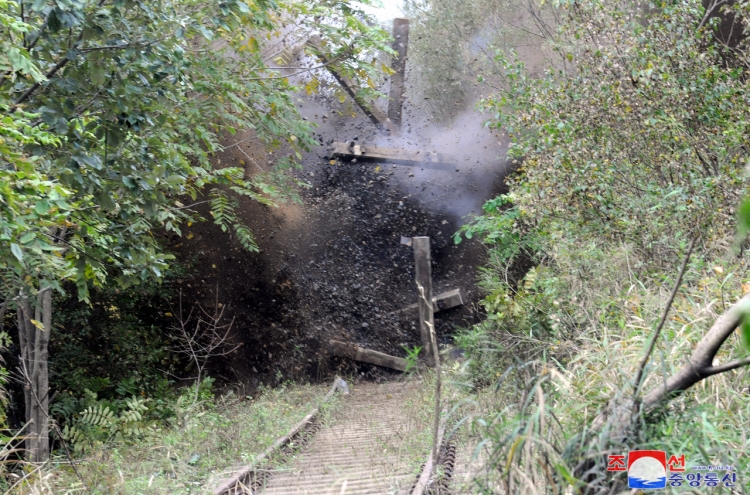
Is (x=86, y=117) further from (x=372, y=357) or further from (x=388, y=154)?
(x=388, y=154)

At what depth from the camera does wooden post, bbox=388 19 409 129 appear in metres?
13.5

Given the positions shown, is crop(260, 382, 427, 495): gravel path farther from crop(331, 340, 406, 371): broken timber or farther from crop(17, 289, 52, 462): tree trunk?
crop(17, 289, 52, 462): tree trunk

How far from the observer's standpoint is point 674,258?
19.9ft

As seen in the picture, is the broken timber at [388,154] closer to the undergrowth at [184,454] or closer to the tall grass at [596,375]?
the tall grass at [596,375]

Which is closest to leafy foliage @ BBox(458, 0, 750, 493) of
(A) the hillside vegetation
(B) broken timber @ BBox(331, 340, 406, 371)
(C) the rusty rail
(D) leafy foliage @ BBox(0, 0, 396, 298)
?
(A) the hillside vegetation

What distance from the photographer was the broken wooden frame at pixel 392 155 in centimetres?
1412

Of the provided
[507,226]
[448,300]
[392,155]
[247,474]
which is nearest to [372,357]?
[448,300]

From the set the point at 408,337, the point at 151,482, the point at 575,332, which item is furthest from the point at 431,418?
the point at 408,337

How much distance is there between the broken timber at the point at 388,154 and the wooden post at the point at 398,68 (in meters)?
1.04

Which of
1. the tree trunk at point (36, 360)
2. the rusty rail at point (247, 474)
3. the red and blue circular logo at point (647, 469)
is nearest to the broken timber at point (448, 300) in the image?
the rusty rail at point (247, 474)

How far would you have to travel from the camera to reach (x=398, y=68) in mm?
13969

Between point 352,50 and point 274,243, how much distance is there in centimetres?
648

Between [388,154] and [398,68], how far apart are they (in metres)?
2.04

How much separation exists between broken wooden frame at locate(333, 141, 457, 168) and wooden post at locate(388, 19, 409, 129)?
104cm
